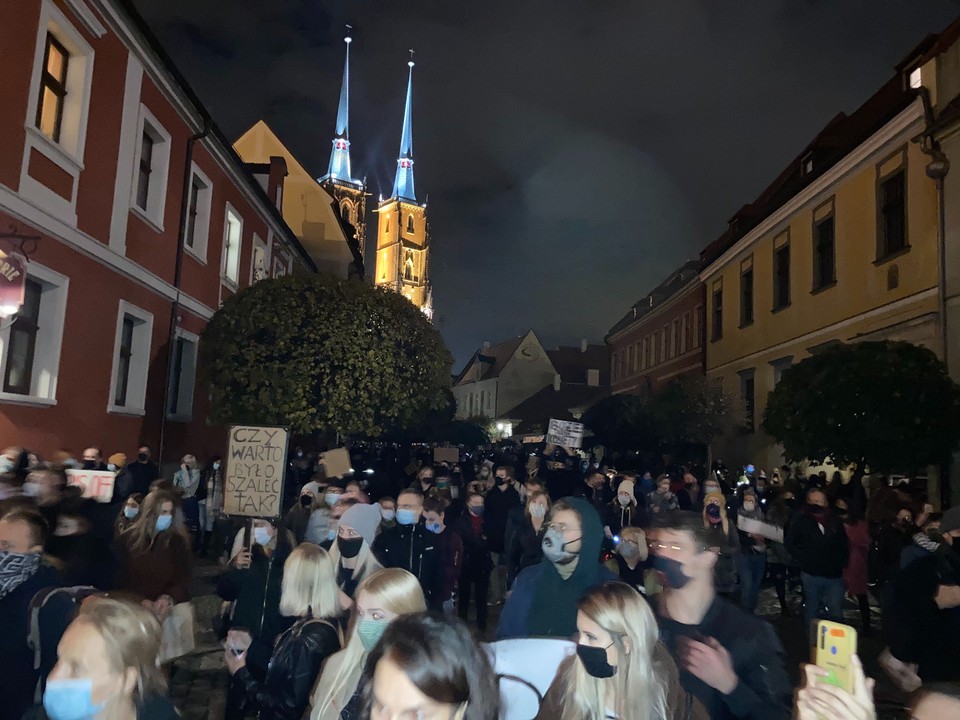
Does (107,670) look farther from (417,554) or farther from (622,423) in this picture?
(622,423)

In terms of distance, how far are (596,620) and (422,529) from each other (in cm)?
461

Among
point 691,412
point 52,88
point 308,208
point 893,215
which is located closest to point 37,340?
point 52,88

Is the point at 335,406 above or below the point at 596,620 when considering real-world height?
above

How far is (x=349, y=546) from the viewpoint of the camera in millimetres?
5898

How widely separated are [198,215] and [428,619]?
17.8 m

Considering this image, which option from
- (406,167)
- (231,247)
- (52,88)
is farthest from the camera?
(406,167)

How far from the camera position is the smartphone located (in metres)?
2.09

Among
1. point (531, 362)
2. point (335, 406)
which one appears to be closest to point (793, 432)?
point (335, 406)

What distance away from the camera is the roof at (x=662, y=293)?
37.3 m

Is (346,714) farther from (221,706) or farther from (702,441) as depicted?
(702,441)

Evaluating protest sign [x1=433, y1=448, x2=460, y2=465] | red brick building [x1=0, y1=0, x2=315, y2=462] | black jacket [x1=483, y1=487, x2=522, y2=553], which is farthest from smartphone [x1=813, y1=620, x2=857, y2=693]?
protest sign [x1=433, y1=448, x2=460, y2=465]

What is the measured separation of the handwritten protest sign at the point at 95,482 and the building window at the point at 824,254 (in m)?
19.0

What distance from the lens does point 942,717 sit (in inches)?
85.0

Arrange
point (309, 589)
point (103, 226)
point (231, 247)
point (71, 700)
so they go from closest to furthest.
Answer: point (71, 700) → point (309, 589) → point (103, 226) → point (231, 247)
